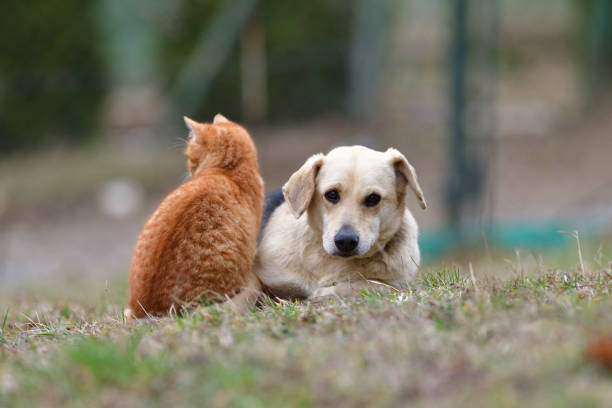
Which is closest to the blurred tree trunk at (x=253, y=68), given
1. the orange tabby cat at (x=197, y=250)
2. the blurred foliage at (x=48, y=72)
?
the blurred foliage at (x=48, y=72)

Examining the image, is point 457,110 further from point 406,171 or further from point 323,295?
point 323,295

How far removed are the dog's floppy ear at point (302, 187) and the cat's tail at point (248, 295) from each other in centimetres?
52

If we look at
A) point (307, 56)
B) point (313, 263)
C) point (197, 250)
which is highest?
point (307, 56)

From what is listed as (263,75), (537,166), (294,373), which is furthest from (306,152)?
(294,373)

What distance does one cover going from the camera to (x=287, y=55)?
1480 cm

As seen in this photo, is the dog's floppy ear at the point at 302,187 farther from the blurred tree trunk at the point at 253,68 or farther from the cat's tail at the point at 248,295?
the blurred tree trunk at the point at 253,68

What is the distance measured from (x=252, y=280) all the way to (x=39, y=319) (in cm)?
140

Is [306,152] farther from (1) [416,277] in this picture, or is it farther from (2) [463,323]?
(2) [463,323]

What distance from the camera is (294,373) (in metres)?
2.75

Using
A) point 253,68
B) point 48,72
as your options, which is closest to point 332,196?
point 253,68

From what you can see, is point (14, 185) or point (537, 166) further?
point (537, 166)

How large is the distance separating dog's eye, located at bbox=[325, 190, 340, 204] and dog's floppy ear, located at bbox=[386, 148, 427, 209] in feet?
1.36

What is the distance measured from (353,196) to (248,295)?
2.87 feet

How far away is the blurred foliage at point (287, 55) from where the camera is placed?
1448 centimetres
